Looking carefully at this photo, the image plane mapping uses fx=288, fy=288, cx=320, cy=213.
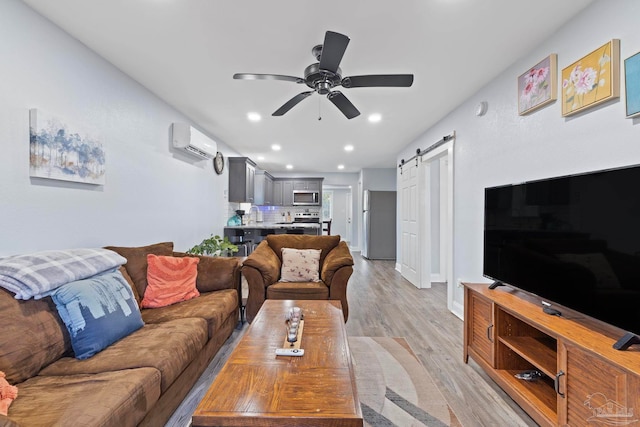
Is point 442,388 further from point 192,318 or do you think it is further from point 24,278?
point 24,278

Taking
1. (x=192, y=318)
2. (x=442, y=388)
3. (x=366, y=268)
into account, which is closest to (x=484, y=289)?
(x=442, y=388)

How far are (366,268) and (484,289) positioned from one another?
420 centimetres

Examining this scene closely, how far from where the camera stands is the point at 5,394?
1104 mm

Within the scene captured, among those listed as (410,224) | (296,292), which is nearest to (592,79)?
(296,292)

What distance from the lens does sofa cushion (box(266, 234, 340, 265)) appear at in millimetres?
3551

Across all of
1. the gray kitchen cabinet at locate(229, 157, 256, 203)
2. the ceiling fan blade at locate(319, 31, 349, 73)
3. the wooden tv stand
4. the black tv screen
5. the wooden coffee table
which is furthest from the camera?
the gray kitchen cabinet at locate(229, 157, 256, 203)

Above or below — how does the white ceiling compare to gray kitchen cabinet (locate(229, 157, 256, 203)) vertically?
above

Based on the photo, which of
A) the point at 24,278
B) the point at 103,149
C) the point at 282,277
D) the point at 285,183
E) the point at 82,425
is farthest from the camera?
the point at 285,183

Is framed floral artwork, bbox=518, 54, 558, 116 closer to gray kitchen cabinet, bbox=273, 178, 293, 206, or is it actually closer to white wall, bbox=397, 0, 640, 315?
white wall, bbox=397, 0, 640, 315

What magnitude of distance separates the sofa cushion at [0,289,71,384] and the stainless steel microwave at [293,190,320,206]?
22.3 ft

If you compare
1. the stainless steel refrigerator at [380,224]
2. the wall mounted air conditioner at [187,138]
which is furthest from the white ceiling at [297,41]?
the stainless steel refrigerator at [380,224]

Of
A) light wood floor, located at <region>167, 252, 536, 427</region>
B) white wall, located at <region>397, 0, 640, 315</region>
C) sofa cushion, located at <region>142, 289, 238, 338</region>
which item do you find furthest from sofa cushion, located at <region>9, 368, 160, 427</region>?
white wall, located at <region>397, 0, 640, 315</region>

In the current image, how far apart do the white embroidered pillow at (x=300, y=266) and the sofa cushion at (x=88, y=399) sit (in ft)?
6.04

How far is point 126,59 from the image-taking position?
243 cm
